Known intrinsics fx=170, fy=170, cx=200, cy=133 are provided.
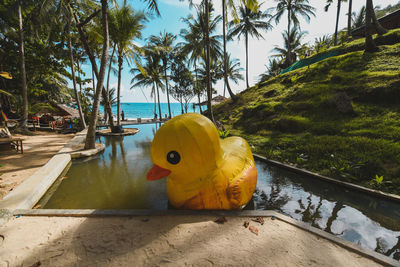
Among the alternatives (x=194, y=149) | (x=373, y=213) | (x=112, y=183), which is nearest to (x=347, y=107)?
(x=373, y=213)

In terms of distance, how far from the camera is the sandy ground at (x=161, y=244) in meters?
1.81

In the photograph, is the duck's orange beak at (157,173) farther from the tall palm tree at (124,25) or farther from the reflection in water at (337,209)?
the tall palm tree at (124,25)

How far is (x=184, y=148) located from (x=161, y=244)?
1194 millimetres

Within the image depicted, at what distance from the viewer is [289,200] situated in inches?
137

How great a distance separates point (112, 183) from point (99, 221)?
79.6 inches

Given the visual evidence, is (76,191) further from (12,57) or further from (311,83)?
(12,57)

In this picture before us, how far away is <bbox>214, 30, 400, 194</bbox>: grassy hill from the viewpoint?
4.32 meters

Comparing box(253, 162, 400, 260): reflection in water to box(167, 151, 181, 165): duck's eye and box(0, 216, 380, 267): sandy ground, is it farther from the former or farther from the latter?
box(167, 151, 181, 165): duck's eye

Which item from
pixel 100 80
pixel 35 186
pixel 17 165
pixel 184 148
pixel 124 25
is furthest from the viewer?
pixel 124 25

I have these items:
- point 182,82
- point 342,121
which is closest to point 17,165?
point 342,121

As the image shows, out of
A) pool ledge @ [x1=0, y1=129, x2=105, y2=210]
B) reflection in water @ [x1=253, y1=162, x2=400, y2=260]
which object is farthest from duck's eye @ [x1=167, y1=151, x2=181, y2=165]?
pool ledge @ [x1=0, y1=129, x2=105, y2=210]

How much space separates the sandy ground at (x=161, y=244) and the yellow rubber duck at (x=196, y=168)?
11.3 inches

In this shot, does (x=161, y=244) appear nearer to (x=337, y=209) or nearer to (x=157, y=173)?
(x=157, y=173)

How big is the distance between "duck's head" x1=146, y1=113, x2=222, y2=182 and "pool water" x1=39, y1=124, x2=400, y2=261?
→ 125cm
